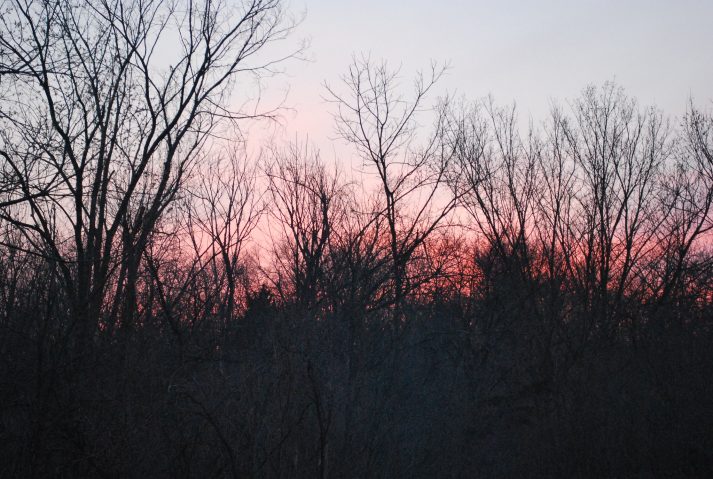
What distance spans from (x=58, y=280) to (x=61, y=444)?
2278mm

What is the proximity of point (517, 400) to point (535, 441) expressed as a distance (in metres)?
1.76

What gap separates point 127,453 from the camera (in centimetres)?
776

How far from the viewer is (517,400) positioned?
15711 millimetres

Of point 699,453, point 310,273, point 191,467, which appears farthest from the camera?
point 310,273

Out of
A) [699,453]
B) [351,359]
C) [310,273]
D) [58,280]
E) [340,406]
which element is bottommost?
[699,453]

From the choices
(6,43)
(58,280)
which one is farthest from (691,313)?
(6,43)

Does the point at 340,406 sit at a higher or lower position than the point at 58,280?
lower

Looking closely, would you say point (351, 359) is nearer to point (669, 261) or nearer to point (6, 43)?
point (6, 43)

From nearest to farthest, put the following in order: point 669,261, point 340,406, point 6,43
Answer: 1. point 6,43
2. point 340,406
3. point 669,261

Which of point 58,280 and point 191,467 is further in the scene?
point 58,280

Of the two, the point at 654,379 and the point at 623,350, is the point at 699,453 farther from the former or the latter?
the point at 623,350

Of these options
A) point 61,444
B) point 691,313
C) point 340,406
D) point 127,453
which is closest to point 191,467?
point 127,453

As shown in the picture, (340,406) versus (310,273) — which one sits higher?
(310,273)

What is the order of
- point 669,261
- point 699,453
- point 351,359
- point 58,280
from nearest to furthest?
point 58,280 < point 351,359 < point 699,453 < point 669,261
